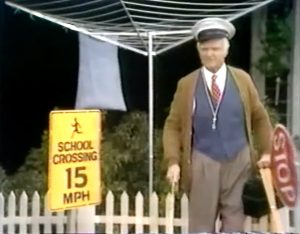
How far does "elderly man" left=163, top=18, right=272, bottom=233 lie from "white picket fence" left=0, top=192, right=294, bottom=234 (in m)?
0.62

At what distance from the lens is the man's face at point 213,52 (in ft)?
18.2

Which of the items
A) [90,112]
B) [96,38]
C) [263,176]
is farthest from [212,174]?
[96,38]

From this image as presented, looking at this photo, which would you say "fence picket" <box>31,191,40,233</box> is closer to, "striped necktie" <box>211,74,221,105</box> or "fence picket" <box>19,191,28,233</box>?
"fence picket" <box>19,191,28,233</box>

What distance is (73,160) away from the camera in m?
5.68

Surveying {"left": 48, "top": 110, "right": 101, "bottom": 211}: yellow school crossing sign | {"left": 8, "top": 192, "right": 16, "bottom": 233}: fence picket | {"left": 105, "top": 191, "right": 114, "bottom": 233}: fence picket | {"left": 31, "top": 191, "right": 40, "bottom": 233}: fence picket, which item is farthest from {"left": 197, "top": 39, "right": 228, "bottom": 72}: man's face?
{"left": 8, "top": 192, "right": 16, "bottom": 233}: fence picket

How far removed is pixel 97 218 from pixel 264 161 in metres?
1.49

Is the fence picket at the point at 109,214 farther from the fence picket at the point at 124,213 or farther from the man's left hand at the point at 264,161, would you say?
the man's left hand at the point at 264,161

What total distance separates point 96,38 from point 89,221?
136cm

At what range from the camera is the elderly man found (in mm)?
5605

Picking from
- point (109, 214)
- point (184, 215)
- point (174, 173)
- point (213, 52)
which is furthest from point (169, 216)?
point (213, 52)

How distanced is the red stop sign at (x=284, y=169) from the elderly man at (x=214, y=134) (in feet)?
0.50

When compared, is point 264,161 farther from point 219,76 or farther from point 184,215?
point 184,215

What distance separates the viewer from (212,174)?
565 cm

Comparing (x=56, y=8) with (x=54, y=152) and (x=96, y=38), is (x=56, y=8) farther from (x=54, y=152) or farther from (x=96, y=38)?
(x=54, y=152)
